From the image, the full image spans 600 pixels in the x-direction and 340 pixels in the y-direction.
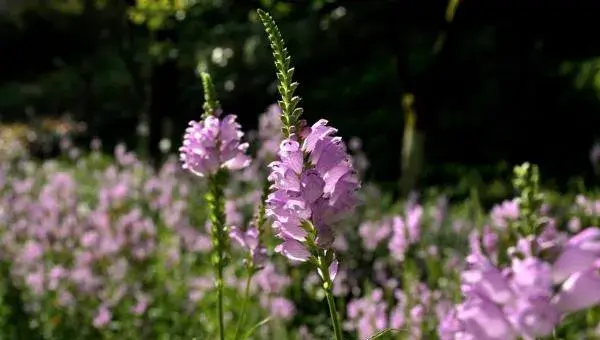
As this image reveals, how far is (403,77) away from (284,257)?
2941 mm

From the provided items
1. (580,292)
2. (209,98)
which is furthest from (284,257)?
(580,292)

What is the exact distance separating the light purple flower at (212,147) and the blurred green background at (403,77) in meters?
5.61

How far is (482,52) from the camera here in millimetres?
15109

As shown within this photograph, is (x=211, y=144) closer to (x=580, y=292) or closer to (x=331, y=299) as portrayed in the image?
A: (x=331, y=299)

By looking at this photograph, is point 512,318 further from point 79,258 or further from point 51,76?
point 51,76

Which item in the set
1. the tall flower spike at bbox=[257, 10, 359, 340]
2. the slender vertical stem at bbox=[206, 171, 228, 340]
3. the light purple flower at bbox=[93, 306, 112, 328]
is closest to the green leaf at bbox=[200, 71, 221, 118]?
the slender vertical stem at bbox=[206, 171, 228, 340]

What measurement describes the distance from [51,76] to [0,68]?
14.3 ft

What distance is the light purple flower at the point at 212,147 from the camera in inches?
82.9

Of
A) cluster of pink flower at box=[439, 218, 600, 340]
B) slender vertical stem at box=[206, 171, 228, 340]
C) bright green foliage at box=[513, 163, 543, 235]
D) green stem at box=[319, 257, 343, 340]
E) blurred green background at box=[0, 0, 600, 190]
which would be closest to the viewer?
cluster of pink flower at box=[439, 218, 600, 340]

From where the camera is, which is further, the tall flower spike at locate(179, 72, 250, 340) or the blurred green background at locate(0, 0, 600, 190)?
the blurred green background at locate(0, 0, 600, 190)

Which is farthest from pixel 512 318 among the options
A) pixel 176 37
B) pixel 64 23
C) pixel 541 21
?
pixel 64 23

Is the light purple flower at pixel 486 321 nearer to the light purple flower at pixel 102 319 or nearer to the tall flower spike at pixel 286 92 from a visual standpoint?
the tall flower spike at pixel 286 92

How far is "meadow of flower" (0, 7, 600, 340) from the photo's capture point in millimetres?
1186

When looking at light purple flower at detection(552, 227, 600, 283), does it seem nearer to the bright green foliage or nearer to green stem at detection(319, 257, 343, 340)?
the bright green foliage
